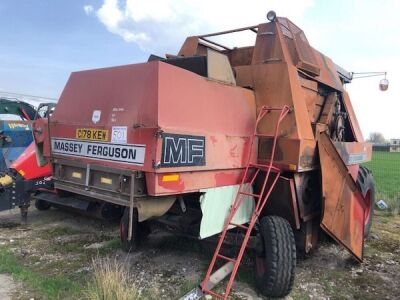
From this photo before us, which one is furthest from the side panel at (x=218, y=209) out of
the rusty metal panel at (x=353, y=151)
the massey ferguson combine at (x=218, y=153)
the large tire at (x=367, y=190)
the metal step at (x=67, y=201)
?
the large tire at (x=367, y=190)

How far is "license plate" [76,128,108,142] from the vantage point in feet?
13.4

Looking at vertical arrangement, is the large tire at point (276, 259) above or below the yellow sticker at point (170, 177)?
below

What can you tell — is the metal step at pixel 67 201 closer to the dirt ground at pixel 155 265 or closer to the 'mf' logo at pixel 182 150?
the dirt ground at pixel 155 265

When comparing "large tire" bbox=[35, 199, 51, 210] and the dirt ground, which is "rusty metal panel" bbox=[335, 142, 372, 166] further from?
"large tire" bbox=[35, 199, 51, 210]

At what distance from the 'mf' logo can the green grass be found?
5.17ft

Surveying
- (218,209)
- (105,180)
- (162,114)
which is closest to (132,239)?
(105,180)

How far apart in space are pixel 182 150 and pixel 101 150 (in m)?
0.89

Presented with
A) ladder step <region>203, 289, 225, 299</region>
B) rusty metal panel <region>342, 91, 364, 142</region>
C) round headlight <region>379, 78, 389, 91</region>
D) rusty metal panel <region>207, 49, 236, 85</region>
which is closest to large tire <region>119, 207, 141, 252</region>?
ladder step <region>203, 289, 225, 299</region>

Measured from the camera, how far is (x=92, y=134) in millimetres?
4195

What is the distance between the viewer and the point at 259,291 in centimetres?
418

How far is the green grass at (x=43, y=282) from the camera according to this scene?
395 centimetres

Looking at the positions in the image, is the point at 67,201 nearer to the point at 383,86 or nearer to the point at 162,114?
the point at 162,114

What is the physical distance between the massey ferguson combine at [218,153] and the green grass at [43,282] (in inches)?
30.4

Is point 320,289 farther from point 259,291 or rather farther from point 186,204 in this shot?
point 186,204
